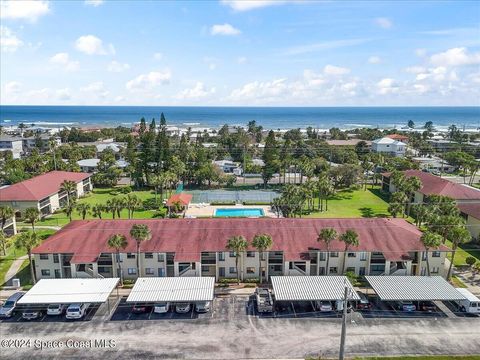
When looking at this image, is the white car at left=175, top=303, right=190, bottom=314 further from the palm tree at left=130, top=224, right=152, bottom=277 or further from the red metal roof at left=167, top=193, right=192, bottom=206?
the red metal roof at left=167, top=193, right=192, bottom=206

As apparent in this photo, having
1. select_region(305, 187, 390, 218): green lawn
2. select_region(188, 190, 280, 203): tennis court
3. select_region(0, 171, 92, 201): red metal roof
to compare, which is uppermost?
select_region(0, 171, 92, 201): red metal roof

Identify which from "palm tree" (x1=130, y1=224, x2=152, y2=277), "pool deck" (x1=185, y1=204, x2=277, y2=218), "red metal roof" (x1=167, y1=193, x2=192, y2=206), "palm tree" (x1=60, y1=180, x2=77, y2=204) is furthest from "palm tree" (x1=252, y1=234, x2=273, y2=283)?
"palm tree" (x1=60, y1=180, x2=77, y2=204)

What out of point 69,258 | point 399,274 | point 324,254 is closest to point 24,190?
point 69,258

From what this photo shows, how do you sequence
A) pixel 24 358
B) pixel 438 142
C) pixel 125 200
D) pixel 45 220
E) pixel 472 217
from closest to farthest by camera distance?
pixel 24 358 → pixel 472 217 → pixel 125 200 → pixel 45 220 → pixel 438 142

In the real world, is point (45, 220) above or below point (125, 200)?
below

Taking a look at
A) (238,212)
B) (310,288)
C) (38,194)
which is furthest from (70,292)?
(238,212)

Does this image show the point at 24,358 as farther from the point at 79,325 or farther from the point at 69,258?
the point at 69,258

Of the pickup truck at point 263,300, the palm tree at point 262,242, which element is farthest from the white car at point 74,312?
the palm tree at point 262,242
